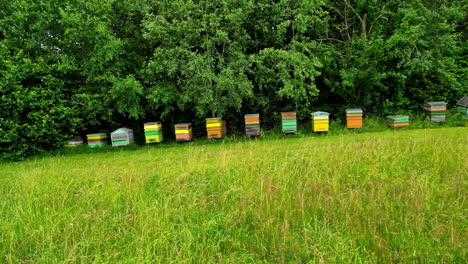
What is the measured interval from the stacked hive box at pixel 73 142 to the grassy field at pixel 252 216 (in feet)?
20.0

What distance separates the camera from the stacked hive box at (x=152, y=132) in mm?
9758

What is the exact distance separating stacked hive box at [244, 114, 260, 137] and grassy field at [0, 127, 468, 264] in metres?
5.43

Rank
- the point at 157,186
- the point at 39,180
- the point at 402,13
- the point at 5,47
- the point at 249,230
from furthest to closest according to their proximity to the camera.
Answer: the point at 402,13 < the point at 5,47 < the point at 39,180 < the point at 157,186 < the point at 249,230

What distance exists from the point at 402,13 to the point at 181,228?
37.8ft

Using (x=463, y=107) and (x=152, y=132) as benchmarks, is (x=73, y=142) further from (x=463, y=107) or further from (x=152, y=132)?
(x=463, y=107)

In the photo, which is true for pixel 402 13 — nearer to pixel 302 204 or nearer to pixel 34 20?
pixel 302 204

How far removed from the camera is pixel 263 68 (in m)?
9.72

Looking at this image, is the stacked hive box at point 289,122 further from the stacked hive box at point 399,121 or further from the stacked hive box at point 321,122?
the stacked hive box at point 399,121

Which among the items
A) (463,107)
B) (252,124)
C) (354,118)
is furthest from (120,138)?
(463,107)

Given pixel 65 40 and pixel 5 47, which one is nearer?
pixel 5 47

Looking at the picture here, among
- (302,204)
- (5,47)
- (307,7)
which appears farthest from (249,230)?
(5,47)

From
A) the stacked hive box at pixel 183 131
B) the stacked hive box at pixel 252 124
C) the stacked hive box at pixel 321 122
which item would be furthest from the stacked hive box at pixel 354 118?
the stacked hive box at pixel 183 131

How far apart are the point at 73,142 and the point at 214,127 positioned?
514cm

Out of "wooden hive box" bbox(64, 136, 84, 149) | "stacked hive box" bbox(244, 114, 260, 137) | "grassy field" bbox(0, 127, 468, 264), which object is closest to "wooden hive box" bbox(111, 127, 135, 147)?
"wooden hive box" bbox(64, 136, 84, 149)
